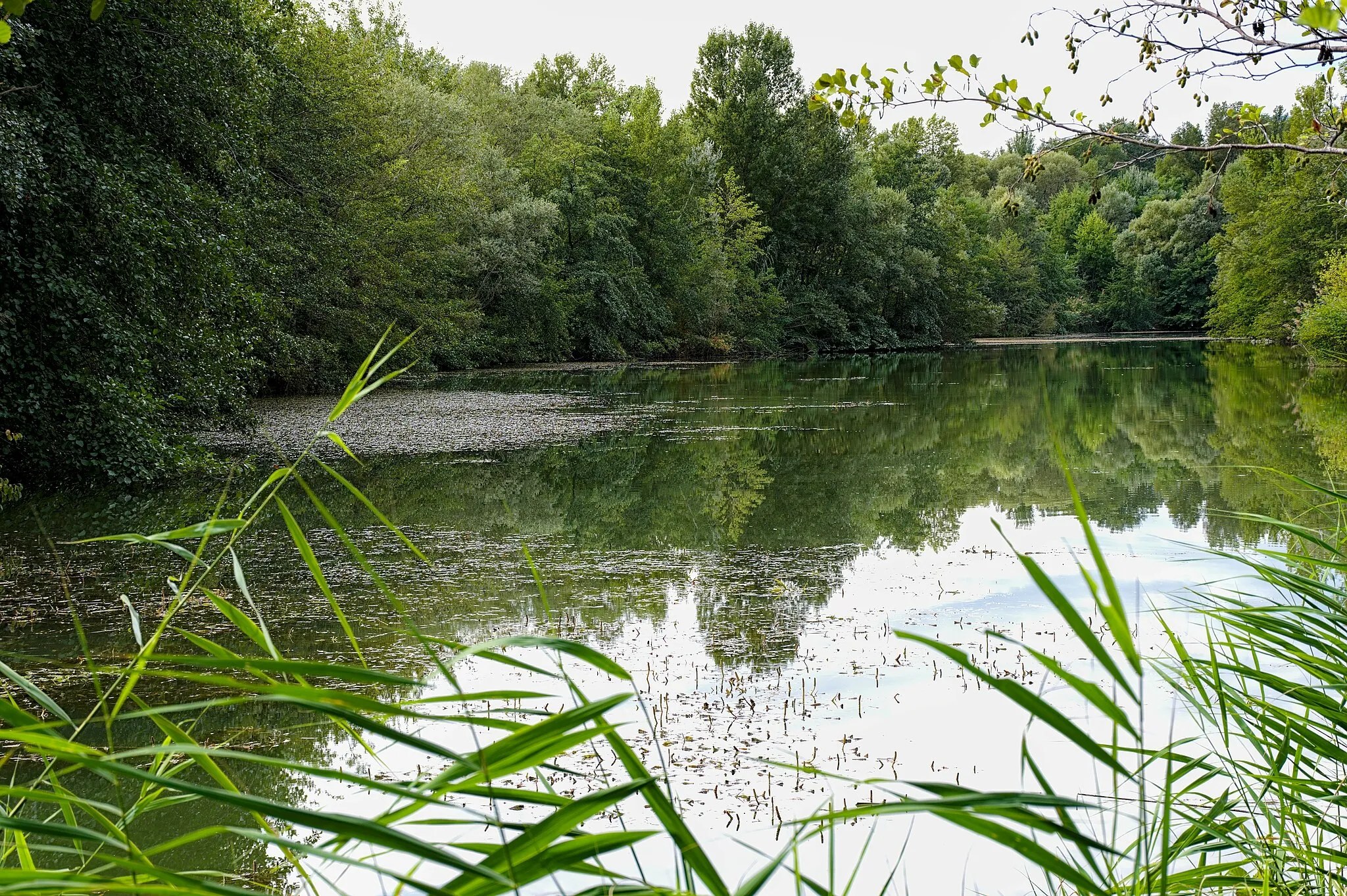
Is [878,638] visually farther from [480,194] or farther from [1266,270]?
[1266,270]

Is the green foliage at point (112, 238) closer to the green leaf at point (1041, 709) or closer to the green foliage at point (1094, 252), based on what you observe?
the green leaf at point (1041, 709)

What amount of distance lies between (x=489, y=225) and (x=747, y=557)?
1955 centimetres

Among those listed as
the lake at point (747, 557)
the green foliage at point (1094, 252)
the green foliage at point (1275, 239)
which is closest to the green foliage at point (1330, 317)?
the green foliage at point (1275, 239)

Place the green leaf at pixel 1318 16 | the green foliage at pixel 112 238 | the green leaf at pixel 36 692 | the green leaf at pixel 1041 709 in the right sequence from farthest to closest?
the green foliage at pixel 112 238 → the green leaf at pixel 1318 16 → the green leaf at pixel 36 692 → the green leaf at pixel 1041 709

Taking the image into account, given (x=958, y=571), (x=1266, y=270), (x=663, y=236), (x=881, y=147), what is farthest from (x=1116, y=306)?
(x=958, y=571)

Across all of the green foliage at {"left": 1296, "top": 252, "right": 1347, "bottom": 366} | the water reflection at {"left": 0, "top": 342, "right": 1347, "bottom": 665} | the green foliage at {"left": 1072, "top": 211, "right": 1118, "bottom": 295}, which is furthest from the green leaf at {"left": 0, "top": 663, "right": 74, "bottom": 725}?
the green foliage at {"left": 1072, "top": 211, "right": 1118, "bottom": 295}

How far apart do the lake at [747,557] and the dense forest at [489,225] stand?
1272mm

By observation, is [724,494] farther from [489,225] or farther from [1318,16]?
[489,225]

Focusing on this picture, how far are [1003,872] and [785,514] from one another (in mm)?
5471

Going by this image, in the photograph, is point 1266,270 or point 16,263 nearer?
point 16,263

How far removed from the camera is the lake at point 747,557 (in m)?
3.75

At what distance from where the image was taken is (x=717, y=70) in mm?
38938

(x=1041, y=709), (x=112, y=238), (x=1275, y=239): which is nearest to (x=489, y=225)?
(x=112, y=238)

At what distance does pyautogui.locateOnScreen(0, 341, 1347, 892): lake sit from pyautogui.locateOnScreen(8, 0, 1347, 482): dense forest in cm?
127
